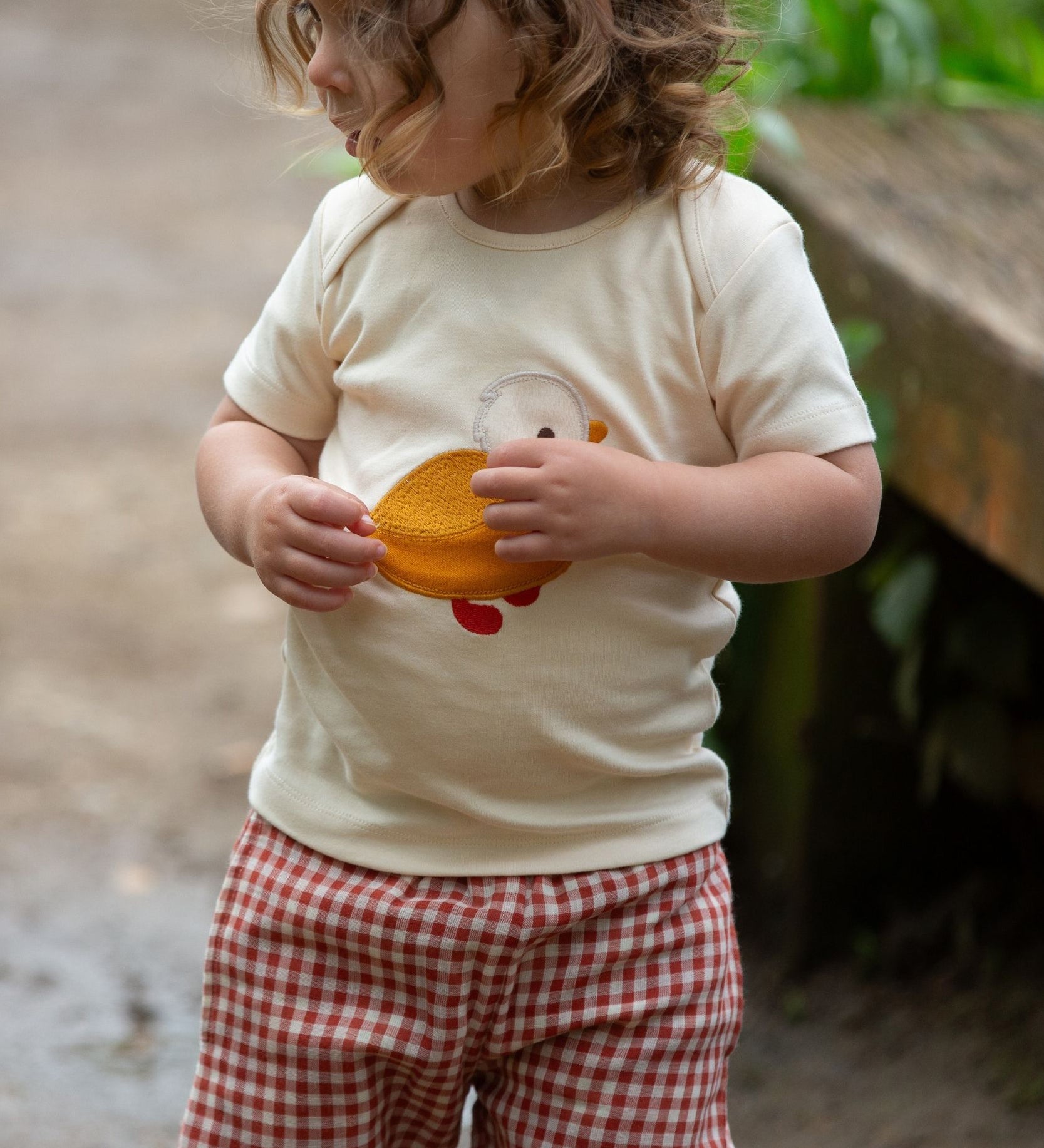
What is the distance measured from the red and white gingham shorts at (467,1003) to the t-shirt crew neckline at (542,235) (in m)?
0.49

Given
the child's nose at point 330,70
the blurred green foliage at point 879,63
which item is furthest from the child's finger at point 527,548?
the blurred green foliage at point 879,63

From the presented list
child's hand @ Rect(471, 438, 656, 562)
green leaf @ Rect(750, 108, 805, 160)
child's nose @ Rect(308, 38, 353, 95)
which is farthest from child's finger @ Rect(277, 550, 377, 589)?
green leaf @ Rect(750, 108, 805, 160)

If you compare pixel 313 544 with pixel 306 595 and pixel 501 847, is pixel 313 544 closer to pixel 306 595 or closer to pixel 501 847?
pixel 306 595

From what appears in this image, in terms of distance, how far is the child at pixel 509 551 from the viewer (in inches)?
43.9

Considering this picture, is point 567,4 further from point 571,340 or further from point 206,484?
point 206,484

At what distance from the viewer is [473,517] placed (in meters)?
1.18

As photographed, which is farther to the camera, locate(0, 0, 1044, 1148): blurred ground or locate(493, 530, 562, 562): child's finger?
locate(0, 0, 1044, 1148): blurred ground

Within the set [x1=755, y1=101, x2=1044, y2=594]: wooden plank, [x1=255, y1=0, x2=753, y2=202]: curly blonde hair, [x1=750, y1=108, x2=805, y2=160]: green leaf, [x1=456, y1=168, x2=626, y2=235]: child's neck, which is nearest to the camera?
→ [x1=255, y1=0, x2=753, y2=202]: curly blonde hair

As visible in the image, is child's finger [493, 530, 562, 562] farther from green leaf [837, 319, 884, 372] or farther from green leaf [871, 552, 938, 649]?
green leaf [871, 552, 938, 649]

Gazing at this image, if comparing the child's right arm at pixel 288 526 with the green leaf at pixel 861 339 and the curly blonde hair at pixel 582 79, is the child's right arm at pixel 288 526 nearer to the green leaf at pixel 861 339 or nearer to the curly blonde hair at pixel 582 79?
the curly blonde hair at pixel 582 79

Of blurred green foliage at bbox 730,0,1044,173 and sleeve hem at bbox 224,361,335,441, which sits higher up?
sleeve hem at bbox 224,361,335,441

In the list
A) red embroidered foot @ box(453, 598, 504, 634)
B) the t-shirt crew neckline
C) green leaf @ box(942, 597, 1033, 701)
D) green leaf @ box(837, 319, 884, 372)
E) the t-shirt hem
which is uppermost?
the t-shirt crew neckline

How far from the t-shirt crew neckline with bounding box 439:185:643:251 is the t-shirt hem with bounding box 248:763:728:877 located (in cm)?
45

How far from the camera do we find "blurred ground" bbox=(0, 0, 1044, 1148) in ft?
7.40
